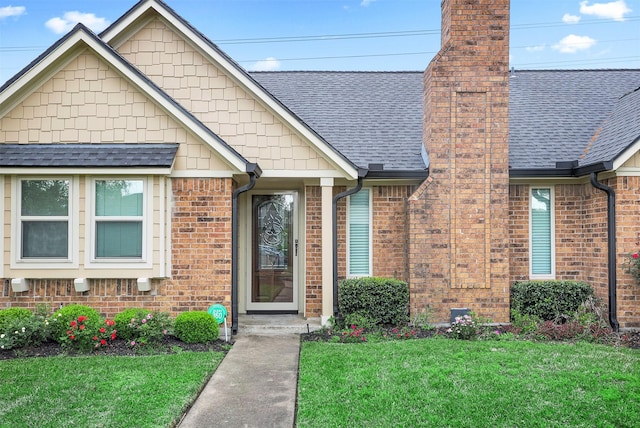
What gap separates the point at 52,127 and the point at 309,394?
19.6 ft

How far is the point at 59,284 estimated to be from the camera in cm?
865

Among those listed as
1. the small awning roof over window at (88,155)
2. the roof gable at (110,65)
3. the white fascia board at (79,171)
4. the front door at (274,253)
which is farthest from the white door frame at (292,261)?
the white fascia board at (79,171)

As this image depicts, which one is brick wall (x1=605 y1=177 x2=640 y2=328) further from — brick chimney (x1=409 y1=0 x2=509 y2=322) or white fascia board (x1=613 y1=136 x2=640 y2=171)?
brick chimney (x1=409 y1=0 x2=509 y2=322)

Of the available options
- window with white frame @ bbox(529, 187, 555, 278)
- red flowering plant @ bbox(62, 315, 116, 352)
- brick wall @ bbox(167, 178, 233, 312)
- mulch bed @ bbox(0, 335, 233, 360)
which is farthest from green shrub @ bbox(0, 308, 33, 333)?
window with white frame @ bbox(529, 187, 555, 278)

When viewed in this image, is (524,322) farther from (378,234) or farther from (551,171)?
(378,234)

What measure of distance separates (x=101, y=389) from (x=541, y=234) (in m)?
7.92

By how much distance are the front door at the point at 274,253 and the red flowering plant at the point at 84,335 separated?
11.3 ft

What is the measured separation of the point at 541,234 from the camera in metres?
10.4

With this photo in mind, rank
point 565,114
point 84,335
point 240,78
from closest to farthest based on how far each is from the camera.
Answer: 1. point 84,335
2. point 240,78
3. point 565,114

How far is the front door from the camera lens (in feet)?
35.4

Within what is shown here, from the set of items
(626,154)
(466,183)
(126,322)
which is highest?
(626,154)

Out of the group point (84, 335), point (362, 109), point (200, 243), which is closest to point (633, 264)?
point (362, 109)

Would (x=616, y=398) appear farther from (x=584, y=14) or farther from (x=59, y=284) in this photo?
(x=584, y=14)

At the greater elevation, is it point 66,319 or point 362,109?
point 362,109
